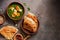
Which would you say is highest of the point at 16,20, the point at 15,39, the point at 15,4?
the point at 15,4

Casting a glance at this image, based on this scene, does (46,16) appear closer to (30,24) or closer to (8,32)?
(30,24)

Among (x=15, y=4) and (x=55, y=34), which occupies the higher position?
(x=15, y=4)

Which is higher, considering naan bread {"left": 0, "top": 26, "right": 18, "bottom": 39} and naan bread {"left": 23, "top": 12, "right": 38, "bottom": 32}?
naan bread {"left": 23, "top": 12, "right": 38, "bottom": 32}

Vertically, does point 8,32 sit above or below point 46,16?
below

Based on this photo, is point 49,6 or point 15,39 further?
point 49,6

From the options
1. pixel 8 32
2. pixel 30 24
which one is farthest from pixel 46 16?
pixel 8 32

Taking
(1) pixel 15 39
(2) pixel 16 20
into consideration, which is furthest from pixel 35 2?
(1) pixel 15 39

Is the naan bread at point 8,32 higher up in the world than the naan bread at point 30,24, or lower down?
lower down

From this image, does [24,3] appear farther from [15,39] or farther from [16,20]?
[15,39]
